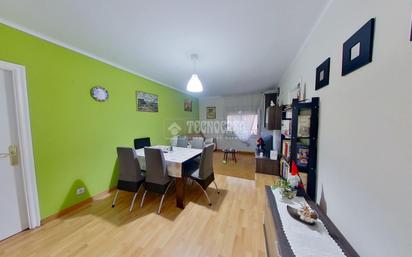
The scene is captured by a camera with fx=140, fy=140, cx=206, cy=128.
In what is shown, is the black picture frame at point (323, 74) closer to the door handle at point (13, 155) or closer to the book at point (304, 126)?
the book at point (304, 126)

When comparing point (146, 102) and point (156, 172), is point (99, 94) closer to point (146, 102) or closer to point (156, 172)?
point (146, 102)

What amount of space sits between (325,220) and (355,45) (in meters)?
1.22

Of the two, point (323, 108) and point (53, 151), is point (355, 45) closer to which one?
point (323, 108)

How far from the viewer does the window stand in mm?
5227

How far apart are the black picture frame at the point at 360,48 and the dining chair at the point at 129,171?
7.81ft

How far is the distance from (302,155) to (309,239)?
74cm

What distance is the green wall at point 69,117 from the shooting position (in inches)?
66.4

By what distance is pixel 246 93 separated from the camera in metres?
5.25

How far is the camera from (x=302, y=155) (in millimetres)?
1405

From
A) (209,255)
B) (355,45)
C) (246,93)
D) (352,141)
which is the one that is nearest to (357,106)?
(352,141)

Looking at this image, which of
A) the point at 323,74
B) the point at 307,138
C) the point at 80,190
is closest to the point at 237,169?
the point at 307,138

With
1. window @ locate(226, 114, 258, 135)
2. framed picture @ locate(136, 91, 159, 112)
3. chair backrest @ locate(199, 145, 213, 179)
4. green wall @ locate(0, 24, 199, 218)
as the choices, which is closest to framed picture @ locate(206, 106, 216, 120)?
window @ locate(226, 114, 258, 135)

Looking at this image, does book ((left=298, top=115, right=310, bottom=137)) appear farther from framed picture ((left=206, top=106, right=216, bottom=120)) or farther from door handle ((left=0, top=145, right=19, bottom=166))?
framed picture ((left=206, top=106, right=216, bottom=120))

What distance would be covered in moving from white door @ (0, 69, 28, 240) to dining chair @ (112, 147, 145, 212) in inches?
38.5
